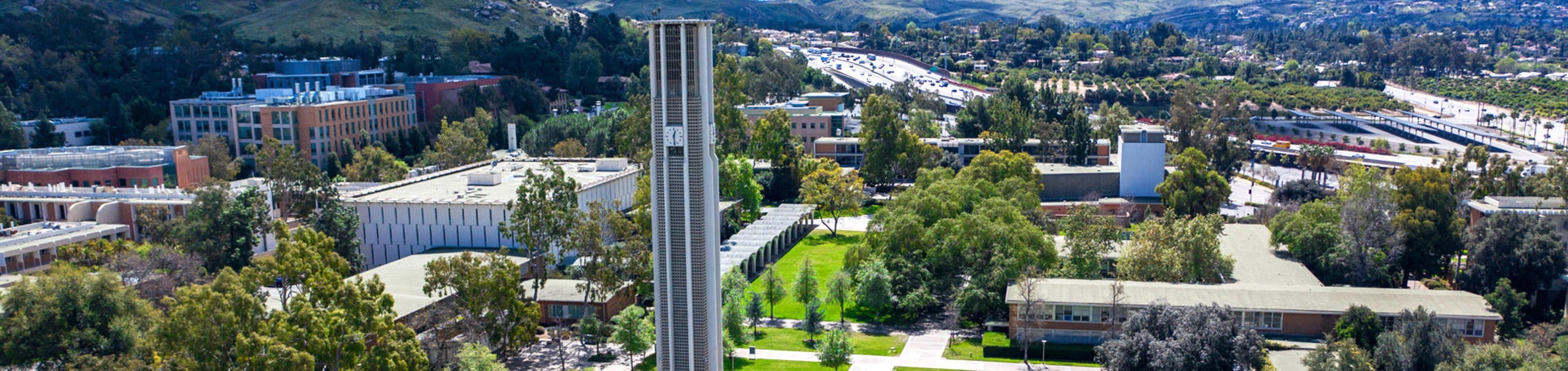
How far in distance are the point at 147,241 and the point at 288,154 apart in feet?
24.5

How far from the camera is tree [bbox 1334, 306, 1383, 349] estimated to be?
3838cm

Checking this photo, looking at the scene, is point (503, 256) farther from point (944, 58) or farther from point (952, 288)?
point (944, 58)

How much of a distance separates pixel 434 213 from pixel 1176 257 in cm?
3205

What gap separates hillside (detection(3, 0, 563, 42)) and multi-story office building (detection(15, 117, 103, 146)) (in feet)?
111

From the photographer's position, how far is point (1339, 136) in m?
112

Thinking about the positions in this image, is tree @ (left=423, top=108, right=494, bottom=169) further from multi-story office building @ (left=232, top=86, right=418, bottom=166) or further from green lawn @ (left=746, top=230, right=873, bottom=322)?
green lawn @ (left=746, top=230, right=873, bottom=322)

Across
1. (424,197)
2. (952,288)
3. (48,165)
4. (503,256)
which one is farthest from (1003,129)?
(48,165)

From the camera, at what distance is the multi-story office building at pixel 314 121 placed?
259 feet

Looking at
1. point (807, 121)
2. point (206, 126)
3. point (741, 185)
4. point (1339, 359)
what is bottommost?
point (1339, 359)

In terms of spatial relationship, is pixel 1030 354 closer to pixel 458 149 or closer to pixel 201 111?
pixel 458 149

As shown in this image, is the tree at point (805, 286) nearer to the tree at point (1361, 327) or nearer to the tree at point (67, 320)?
the tree at point (1361, 327)

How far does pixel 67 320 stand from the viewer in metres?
33.6

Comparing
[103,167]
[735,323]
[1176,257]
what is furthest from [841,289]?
[103,167]

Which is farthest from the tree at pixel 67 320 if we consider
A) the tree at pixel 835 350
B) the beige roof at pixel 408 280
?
the tree at pixel 835 350
